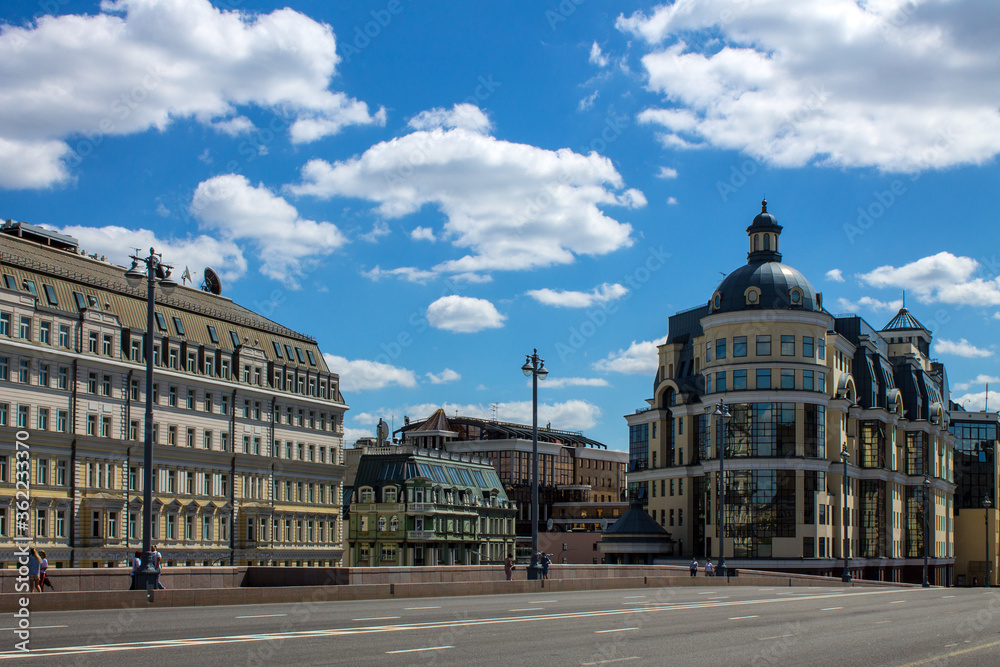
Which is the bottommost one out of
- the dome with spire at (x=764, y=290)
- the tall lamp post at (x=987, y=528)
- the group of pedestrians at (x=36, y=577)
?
the tall lamp post at (x=987, y=528)

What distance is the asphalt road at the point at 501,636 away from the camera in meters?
15.9

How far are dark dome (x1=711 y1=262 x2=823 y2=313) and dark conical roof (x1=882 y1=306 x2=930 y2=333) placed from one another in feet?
162

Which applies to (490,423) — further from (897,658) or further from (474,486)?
(897,658)

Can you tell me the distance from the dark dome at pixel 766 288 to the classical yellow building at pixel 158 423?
30876 millimetres

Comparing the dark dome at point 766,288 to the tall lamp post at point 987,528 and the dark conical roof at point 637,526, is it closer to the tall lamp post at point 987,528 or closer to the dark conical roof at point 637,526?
the dark conical roof at point 637,526

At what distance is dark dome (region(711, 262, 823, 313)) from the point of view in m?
81.4

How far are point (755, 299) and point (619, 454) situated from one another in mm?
75673

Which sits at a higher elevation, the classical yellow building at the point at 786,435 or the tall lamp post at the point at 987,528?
the classical yellow building at the point at 786,435

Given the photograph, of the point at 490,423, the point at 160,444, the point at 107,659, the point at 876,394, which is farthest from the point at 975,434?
the point at 107,659

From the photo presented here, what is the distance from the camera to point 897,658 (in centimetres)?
1720

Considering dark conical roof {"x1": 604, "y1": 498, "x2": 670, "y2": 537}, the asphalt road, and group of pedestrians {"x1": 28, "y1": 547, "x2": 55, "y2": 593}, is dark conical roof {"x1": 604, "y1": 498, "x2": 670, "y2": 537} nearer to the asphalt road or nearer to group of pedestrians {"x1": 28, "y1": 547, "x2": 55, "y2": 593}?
the asphalt road

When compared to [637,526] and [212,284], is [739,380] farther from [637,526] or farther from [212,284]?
[212,284]

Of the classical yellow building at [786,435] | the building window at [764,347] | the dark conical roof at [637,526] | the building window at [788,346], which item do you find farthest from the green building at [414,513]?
the building window at [788,346]

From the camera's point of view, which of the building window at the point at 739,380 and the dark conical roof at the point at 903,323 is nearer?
the building window at the point at 739,380
